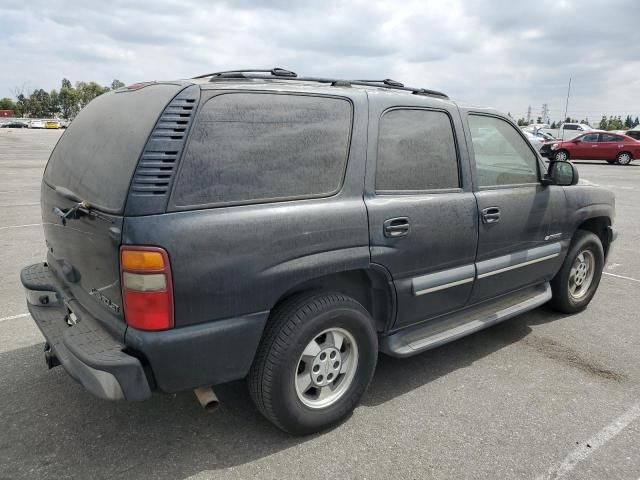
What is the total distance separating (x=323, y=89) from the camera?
9.38ft

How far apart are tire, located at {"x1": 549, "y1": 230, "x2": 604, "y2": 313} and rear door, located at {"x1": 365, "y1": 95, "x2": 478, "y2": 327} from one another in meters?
1.46

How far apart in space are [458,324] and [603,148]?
24170 millimetres

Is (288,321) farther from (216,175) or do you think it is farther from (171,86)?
(171,86)

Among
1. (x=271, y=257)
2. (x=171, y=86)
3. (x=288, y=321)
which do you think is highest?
(x=171, y=86)

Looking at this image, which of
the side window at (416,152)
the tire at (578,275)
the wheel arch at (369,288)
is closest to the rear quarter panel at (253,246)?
the wheel arch at (369,288)

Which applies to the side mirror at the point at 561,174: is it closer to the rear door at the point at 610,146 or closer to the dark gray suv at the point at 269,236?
the dark gray suv at the point at 269,236

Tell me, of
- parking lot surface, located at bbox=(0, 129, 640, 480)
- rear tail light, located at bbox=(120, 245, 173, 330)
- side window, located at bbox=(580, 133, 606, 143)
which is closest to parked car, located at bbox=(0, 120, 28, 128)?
side window, located at bbox=(580, 133, 606, 143)

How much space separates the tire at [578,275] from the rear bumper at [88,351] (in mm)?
3637

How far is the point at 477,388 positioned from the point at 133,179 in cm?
250

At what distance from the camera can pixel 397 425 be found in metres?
2.93

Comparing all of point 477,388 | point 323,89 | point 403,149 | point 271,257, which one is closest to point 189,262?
point 271,257

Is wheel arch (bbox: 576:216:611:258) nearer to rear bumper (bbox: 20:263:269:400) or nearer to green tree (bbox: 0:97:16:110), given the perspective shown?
rear bumper (bbox: 20:263:269:400)

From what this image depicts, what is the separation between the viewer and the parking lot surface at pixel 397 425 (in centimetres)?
256

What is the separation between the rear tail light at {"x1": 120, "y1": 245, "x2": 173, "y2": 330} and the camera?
2.21m
